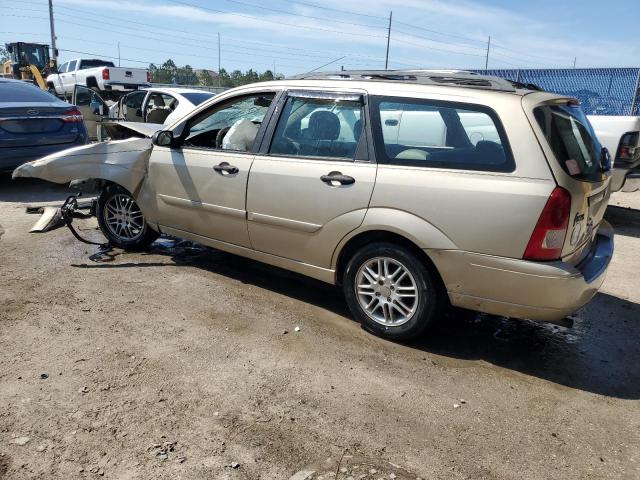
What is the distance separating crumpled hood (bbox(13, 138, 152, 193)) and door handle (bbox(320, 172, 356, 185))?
2153 millimetres

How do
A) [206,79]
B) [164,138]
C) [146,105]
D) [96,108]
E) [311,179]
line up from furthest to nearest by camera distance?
[206,79] < [96,108] < [146,105] < [164,138] < [311,179]

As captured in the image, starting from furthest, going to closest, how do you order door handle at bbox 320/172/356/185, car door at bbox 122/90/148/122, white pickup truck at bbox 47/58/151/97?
white pickup truck at bbox 47/58/151/97
car door at bbox 122/90/148/122
door handle at bbox 320/172/356/185

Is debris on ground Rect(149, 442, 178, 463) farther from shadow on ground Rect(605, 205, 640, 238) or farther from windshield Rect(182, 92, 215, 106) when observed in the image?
windshield Rect(182, 92, 215, 106)

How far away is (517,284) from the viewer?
10.7ft

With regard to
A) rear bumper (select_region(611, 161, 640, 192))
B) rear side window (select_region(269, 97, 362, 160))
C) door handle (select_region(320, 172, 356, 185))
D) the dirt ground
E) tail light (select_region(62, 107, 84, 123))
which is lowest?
the dirt ground

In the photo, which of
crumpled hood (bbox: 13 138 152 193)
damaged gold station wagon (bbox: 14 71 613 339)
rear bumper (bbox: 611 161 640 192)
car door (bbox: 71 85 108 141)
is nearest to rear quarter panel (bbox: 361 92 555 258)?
damaged gold station wagon (bbox: 14 71 613 339)

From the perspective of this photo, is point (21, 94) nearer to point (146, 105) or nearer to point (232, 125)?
point (146, 105)

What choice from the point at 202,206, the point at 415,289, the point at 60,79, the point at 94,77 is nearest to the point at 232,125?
the point at 202,206

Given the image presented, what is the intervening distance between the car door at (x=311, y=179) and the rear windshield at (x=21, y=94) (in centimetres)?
592

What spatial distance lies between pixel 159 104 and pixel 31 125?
9.88 feet

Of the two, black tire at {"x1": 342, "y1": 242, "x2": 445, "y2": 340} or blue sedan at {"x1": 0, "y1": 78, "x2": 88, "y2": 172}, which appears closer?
black tire at {"x1": 342, "y1": 242, "x2": 445, "y2": 340}

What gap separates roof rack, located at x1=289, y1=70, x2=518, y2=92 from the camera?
11.9 feet

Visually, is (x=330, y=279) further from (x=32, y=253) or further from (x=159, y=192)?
(x=32, y=253)

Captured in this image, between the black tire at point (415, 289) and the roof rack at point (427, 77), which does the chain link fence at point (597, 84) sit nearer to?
the roof rack at point (427, 77)
